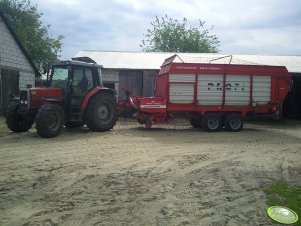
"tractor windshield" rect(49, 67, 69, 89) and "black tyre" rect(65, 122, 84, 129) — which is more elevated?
"tractor windshield" rect(49, 67, 69, 89)

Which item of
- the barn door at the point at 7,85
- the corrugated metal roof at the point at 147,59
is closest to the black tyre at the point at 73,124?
the barn door at the point at 7,85

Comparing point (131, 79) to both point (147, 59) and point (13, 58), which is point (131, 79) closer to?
point (147, 59)

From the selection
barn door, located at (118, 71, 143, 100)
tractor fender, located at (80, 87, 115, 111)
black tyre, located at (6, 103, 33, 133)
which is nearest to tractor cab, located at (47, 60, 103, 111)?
tractor fender, located at (80, 87, 115, 111)

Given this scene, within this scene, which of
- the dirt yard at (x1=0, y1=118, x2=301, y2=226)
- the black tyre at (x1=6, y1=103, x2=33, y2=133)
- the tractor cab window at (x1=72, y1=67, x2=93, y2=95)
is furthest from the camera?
the tractor cab window at (x1=72, y1=67, x2=93, y2=95)

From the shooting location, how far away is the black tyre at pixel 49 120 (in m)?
10.1

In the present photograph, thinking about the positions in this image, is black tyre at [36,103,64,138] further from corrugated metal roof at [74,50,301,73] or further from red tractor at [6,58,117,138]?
corrugated metal roof at [74,50,301,73]

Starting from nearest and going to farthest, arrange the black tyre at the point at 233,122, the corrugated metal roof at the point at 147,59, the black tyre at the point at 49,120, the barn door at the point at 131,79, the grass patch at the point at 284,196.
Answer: the grass patch at the point at 284,196 → the black tyre at the point at 49,120 → the black tyre at the point at 233,122 → the barn door at the point at 131,79 → the corrugated metal roof at the point at 147,59

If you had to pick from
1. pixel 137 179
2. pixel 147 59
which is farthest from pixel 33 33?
pixel 137 179

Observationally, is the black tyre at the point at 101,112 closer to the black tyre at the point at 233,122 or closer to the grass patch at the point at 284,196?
the black tyre at the point at 233,122

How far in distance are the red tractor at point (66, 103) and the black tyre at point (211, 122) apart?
11.3 feet

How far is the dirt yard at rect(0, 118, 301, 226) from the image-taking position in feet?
15.0

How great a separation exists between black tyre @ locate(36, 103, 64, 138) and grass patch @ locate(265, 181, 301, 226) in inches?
258

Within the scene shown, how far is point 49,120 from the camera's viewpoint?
10.4m

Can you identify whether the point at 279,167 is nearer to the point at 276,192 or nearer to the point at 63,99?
the point at 276,192
